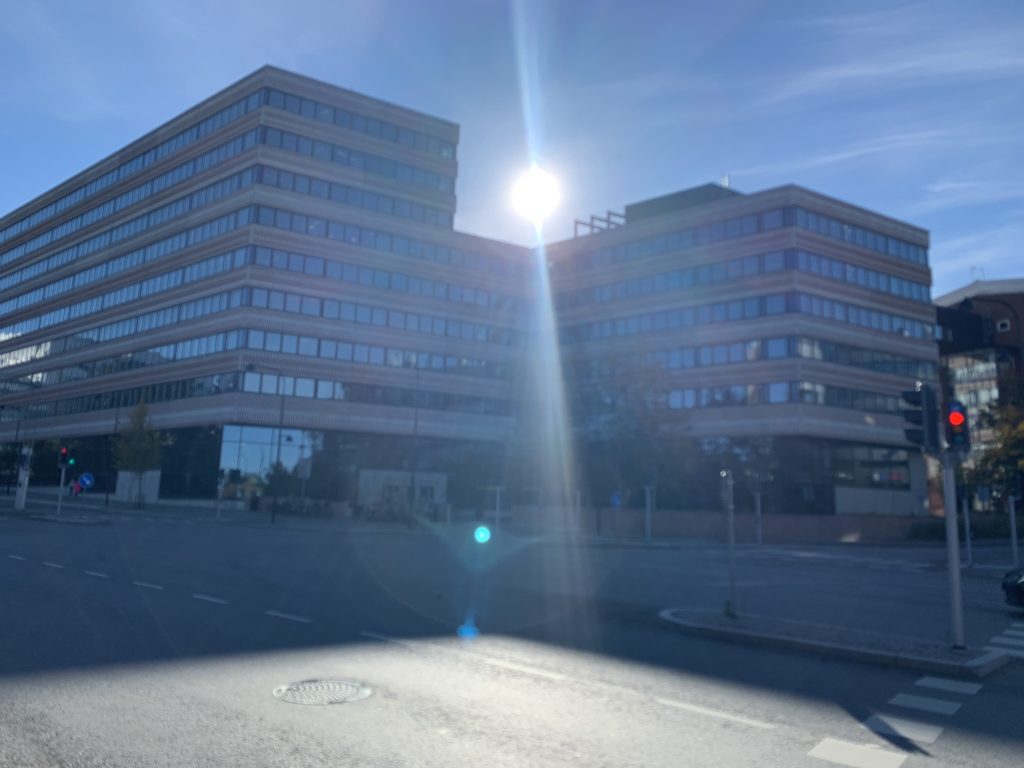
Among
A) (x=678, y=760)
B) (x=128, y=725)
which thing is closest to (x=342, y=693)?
(x=128, y=725)

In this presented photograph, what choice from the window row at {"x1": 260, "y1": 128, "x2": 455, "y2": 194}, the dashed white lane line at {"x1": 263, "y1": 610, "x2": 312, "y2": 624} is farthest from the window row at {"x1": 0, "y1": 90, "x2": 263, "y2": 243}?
the dashed white lane line at {"x1": 263, "y1": 610, "x2": 312, "y2": 624}

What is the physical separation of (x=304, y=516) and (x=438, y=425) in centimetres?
1352

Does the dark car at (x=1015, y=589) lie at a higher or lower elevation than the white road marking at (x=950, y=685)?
higher

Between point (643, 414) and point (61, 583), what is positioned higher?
point (643, 414)

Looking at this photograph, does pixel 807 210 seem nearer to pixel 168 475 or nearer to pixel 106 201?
Answer: pixel 168 475

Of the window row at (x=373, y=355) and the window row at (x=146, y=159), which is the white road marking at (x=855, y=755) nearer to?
the window row at (x=373, y=355)

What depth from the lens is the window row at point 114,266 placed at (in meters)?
59.6

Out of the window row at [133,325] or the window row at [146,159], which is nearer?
the window row at [133,325]

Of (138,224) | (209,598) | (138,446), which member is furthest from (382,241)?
(209,598)

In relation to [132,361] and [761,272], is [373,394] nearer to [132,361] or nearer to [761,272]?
[132,361]

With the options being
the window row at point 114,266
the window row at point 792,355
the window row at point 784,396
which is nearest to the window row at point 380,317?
the window row at point 114,266

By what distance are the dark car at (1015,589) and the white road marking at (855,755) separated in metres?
10.5

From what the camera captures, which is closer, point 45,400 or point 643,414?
point 643,414

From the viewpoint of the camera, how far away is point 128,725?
6.40 meters
